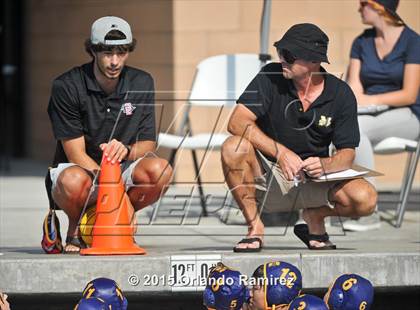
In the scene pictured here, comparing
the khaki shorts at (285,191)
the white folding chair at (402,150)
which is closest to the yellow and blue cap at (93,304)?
the khaki shorts at (285,191)

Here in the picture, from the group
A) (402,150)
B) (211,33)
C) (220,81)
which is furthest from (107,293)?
(211,33)

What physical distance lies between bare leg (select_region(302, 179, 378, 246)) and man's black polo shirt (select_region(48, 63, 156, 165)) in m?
1.20

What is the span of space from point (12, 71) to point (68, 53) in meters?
0.82

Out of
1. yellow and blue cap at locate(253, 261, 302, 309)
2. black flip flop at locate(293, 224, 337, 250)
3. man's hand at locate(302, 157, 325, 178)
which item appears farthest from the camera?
black flip flop at locate(293, 224, 337, 250)

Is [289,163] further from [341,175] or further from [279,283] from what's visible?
[279,283]

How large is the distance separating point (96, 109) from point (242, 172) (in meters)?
0.98

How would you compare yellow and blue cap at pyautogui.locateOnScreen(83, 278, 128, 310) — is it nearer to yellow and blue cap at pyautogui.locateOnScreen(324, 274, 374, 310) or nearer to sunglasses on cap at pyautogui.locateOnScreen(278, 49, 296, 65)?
yellow and blue cap at pyautogui.locateOnScreen(324, 274, 374, 310)

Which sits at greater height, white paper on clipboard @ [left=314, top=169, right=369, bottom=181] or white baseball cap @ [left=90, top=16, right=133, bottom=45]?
white baseball cap @ [left=90, top=16, right=133, bottom=45]

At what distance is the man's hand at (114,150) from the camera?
8.08 m

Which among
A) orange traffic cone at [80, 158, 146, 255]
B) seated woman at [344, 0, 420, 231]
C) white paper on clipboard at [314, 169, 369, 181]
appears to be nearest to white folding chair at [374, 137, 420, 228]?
seated woman at [344, 0, 420, 231]

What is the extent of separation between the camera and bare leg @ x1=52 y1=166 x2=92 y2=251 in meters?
8.04

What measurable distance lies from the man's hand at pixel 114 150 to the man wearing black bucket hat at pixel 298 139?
0.61 metres

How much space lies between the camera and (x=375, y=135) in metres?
9.90

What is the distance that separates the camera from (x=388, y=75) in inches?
389
